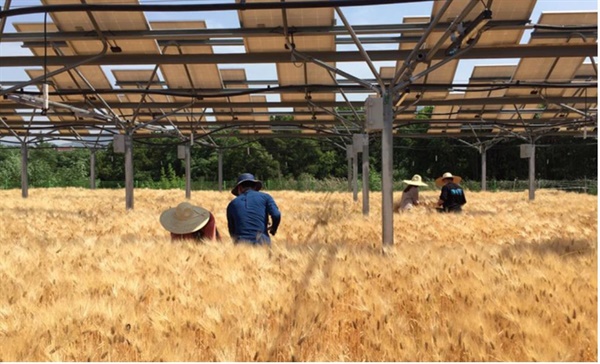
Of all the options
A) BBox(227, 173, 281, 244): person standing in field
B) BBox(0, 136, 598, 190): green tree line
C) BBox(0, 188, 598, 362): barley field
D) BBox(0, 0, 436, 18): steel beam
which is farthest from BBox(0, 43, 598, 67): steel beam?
BBox(0, 136, 598, 190): green tree line

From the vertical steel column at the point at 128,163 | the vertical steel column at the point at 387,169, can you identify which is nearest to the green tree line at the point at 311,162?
the vertical steel column at the point at 128,163

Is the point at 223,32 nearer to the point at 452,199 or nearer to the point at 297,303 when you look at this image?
the point at 297,303

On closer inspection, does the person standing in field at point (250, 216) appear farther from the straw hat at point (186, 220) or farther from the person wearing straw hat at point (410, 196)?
the person wearing straw hat at point (410, 196)

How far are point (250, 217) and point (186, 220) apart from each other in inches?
32.8

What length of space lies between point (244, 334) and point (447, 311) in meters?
1.51

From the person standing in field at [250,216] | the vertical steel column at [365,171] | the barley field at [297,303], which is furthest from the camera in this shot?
the vertical steel column at [365,171]

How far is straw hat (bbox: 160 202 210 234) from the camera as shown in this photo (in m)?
7.05

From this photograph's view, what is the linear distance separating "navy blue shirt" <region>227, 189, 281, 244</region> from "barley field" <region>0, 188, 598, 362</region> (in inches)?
39.3

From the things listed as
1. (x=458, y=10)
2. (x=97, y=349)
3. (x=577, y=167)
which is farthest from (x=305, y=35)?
(x=577, y=167)

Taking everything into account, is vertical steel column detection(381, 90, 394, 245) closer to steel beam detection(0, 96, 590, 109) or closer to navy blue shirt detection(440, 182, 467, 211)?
navy blue shirt detection(440, 182, 467, 211)

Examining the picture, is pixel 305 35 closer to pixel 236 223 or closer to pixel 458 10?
pixel 458 10

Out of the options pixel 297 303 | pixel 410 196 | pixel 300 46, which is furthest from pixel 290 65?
pixel 297 303

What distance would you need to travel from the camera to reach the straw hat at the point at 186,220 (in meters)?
7.05

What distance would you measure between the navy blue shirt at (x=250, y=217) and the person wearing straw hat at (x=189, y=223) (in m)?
0.29
